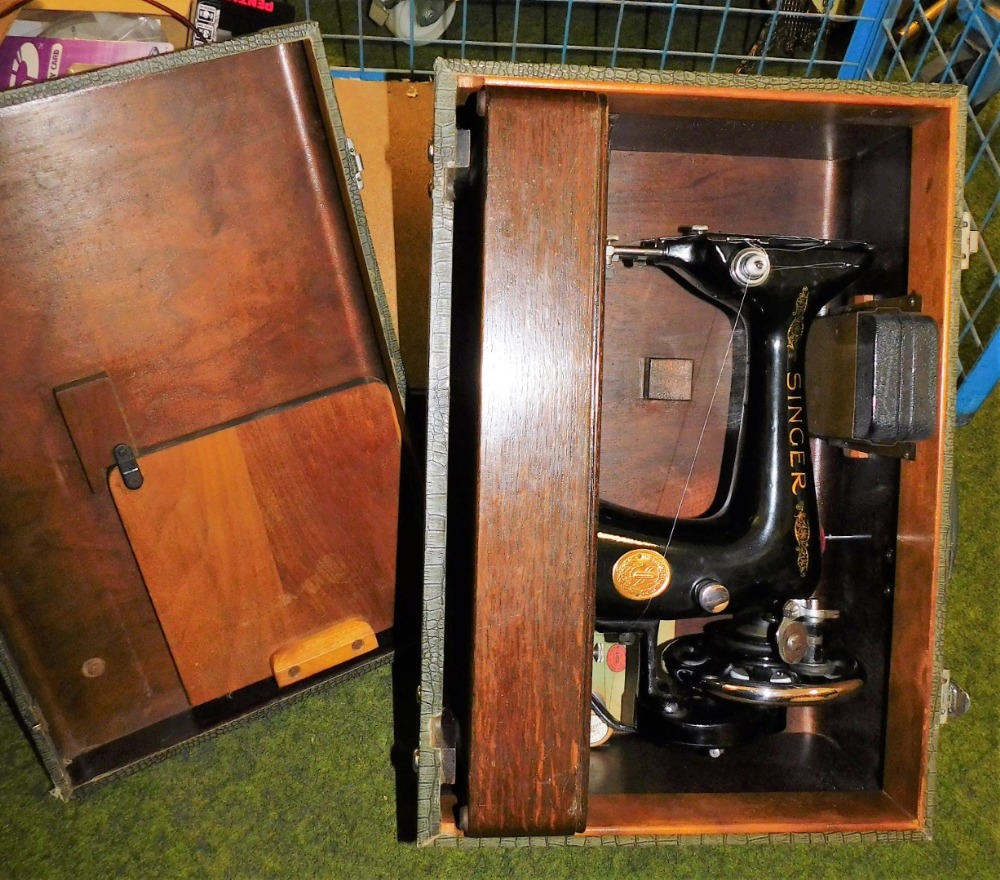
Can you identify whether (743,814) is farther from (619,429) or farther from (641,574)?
(619,429)

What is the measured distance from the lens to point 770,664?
89 centimetres

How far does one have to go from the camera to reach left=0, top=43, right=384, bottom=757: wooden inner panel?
90 centimetres

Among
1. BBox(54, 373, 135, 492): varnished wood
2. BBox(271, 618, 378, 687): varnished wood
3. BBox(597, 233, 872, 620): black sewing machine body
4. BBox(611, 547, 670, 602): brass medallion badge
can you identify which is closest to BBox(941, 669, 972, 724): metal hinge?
BBox(597, 233, 872, 620): black sewing machine body

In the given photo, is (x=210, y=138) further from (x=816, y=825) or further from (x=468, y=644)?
(x=816, y=825)

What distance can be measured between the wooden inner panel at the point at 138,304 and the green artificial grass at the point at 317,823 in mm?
175

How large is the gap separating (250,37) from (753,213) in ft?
2.13

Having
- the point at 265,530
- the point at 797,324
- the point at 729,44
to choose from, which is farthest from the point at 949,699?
the point at 729,44

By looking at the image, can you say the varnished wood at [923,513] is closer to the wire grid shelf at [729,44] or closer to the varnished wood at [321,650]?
the wire grid shelf at [729,44]

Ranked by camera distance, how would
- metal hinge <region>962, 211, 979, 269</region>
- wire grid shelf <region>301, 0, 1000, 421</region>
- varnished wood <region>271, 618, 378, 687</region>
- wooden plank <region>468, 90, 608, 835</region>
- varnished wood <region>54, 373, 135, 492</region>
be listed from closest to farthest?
wooden plank <region>468, 90, 608, 835</region>, metal hinge <region>962, 211, 979, 269</region>, varnished wood <region>54, 373, 135, 492</region>, varnished wood <region>271, 618, 378, 687</region>, wire grid shelf <region>301, 0, 1000, 421</region>

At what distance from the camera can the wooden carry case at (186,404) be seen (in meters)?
0.91

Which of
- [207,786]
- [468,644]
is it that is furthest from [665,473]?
[207,786]

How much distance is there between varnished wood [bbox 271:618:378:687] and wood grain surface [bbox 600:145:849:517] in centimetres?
40

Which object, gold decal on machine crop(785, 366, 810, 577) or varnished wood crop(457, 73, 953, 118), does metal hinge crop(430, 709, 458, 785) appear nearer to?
gold decal on machine crop(785, 366, 810, 577)

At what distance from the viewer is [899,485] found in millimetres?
907
